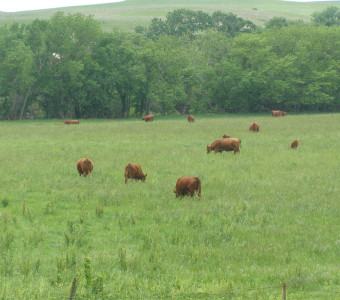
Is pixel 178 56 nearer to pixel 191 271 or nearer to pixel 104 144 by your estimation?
pixel 104 144

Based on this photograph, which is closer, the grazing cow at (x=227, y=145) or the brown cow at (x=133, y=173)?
the brown cow at (x=133, y=173)

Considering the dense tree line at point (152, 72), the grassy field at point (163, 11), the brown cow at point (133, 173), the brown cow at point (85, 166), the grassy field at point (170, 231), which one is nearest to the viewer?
the grassy field at point (170, 231)

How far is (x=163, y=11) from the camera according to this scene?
159 metres

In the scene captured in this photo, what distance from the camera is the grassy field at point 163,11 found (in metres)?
136

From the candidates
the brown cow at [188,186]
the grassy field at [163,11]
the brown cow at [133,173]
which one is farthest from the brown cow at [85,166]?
the grassy field at [163,11]

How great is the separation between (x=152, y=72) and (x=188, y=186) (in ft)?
157

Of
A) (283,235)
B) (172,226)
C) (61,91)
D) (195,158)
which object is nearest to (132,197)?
(172,226)

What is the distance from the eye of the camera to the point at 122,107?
59.7 metres

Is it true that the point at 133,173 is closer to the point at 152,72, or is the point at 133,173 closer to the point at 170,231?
the point at 170,231

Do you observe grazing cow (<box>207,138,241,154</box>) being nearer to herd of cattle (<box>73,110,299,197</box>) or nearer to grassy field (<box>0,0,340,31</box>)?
herd of cattle (<box>73,110,299,197</box>)

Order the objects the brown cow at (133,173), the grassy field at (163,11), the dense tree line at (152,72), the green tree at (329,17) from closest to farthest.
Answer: the brown cow at (133,173) → the dense tree line at (152,72) → the green tree at (329,17) → the grassy field at (163,11)

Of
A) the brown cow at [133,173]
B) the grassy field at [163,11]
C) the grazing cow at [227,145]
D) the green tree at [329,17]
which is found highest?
the grassy field at [163,11]

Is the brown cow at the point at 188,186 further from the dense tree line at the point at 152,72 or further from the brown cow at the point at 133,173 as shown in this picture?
the dense tree line at the point at 152,72

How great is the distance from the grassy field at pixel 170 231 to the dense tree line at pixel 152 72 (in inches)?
1445
